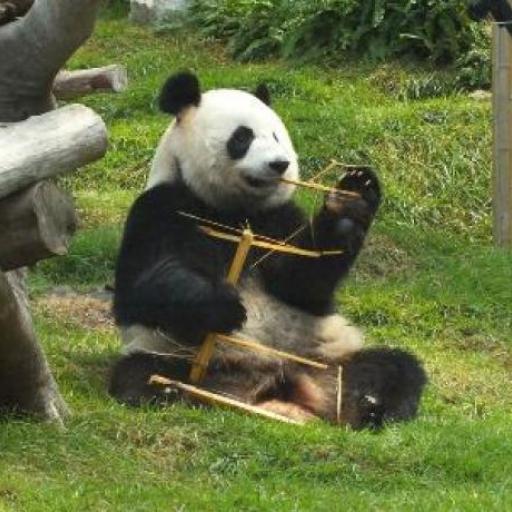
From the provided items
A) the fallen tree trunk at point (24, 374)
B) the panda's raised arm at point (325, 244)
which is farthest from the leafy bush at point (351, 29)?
the fallen tree trunk at point (24, 374)

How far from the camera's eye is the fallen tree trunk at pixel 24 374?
5895 mm

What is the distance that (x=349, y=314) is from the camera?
9688 mm

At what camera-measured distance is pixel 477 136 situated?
500 inches

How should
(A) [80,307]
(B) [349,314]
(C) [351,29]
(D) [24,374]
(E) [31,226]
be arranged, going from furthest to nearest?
(C) [351,29]
(B) [349,314]
(A) [80,307]
(D) [24,374]
(E) [31,226]

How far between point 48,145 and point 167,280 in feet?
5.17

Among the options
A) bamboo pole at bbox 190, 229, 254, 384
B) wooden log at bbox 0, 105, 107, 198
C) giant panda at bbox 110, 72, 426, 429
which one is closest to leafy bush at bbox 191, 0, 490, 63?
giant panda at bbox 110, 72, 426, 429

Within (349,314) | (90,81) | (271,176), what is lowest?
(349,314)

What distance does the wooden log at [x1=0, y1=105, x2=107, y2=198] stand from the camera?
5.43 meters

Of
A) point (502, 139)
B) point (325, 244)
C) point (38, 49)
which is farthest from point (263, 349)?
point (502, 139)

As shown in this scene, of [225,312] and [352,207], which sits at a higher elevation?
[352,207]

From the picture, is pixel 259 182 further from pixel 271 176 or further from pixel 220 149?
pixel 220 149

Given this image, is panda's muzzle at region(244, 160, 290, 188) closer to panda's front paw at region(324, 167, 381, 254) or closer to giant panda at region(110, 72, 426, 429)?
giant panda at region(110, 72, 426, 429)

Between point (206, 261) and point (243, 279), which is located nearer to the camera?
point (206, 261)

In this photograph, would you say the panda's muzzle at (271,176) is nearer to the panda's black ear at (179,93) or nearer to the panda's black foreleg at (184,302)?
the panda's black ear at (179,93)
